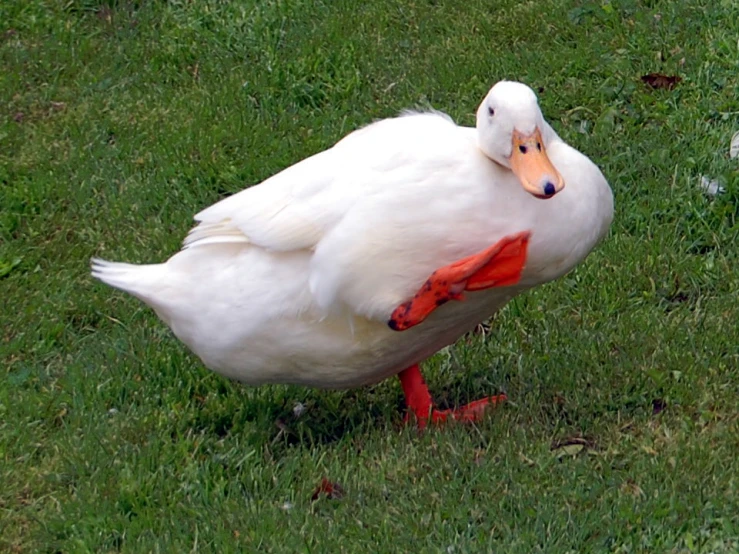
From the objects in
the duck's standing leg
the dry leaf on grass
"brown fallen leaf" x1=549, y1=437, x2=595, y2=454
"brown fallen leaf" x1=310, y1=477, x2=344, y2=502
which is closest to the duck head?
the duck's standing leg

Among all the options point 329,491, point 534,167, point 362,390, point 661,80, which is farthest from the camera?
point 661,80

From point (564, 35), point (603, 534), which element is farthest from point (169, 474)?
point (564, 35)

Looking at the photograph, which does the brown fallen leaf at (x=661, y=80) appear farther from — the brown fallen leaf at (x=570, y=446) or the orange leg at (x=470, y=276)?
the orange leg at (x=470, y=276)

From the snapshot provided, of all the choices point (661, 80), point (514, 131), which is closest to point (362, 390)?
point (514, 131)

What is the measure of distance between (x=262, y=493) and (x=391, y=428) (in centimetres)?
64

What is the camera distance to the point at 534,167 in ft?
12.3

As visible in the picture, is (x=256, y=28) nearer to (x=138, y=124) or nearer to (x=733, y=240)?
(x=138, y=124)

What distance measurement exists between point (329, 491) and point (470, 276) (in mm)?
882

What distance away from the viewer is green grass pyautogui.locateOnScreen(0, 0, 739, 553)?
12.9ft

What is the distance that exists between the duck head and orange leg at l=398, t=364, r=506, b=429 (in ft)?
3.45

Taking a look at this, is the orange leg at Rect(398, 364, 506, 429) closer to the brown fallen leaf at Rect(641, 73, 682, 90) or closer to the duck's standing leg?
the duck's standing leg

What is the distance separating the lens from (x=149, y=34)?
751cm

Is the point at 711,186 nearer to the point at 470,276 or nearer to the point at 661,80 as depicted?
the point at 661,80

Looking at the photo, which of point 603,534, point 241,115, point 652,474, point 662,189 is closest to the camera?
point 603,534
